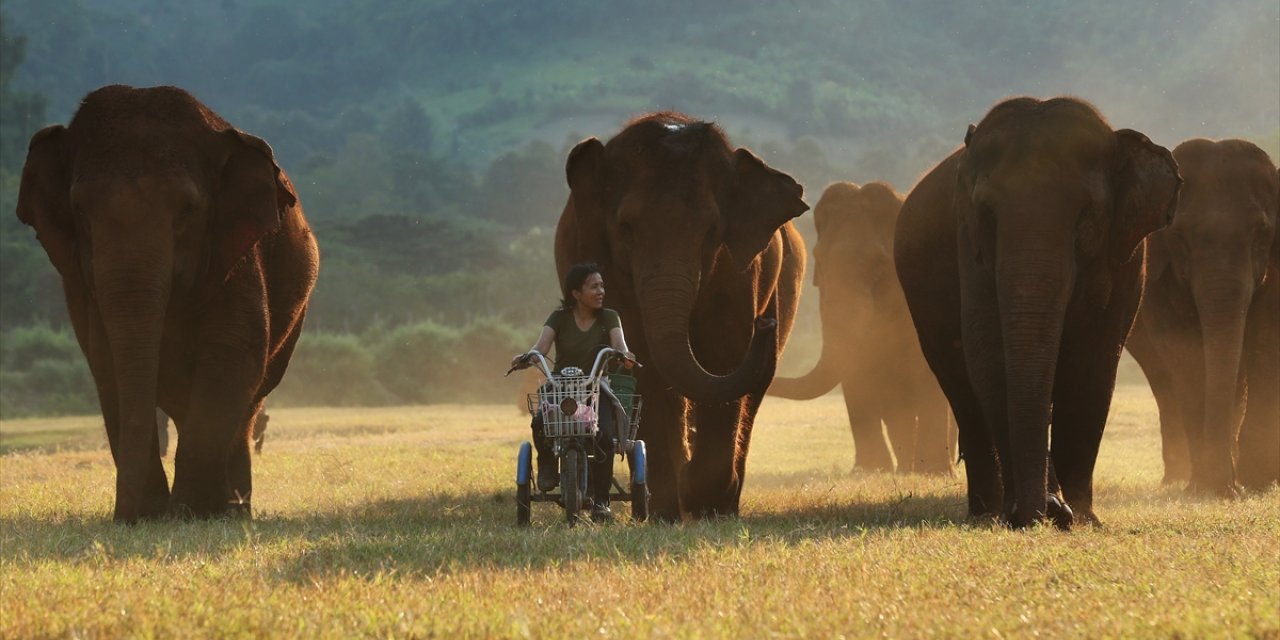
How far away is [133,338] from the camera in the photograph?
1123cm

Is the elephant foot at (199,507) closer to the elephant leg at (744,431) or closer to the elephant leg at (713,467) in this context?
the elephant leg at (713,467)

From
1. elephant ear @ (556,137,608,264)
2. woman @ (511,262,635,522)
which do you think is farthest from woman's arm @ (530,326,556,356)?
elephant ear @ (556,137,608,264)

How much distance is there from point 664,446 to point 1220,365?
19.7ft

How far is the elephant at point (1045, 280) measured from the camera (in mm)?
10992

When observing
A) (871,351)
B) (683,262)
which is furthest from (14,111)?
(683,262)

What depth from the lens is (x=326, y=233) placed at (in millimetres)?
138000

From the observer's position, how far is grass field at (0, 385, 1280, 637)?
657 cm

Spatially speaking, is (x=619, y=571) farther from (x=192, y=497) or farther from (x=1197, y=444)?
(x=1197, y=444)

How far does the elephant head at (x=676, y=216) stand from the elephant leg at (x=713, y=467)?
93 centimetres

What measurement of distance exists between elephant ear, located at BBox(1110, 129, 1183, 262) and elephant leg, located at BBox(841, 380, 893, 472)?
9.68 meters

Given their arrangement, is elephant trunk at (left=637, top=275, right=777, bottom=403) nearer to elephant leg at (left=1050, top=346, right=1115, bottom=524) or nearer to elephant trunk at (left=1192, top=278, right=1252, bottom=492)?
elephant leg at (left=1050, top=346, right=1115, bottom=524)

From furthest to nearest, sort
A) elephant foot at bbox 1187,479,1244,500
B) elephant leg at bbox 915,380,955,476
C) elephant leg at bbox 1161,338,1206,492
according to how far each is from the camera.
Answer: elephant leg at bbox 915,380,955,476 < elephant leg at bbox 1161,338,1206,492 < elephant foot at bbox 1187,479,1244,500

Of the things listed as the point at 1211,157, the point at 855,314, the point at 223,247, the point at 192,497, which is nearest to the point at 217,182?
the point at 223,247

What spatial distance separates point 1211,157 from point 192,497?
391 inches
